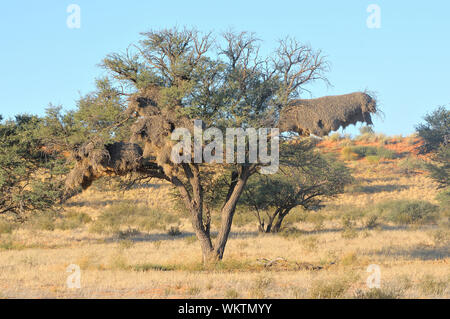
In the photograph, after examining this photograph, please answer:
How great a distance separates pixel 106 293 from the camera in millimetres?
10758

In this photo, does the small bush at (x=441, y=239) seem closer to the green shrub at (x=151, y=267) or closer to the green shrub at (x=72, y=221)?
the green shrub at (x=151, y=267)

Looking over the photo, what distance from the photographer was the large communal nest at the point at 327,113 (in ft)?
45.8

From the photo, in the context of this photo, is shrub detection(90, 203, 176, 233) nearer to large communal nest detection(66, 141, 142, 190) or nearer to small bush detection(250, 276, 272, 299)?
large communal nest detection(66, 141, 142, 190)

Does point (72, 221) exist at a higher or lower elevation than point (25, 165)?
lower

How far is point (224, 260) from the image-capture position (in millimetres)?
15977

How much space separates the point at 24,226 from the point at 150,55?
23291mm

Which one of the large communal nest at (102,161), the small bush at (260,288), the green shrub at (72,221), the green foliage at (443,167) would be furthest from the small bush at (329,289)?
the green shrub at (72,221)

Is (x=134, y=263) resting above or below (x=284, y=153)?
below

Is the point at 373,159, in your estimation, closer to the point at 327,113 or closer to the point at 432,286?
the point at 327,113

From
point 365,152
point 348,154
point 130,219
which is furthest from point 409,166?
point 130,219

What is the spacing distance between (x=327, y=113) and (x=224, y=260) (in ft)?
19.3

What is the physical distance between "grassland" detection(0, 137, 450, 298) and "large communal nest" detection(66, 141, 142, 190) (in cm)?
280
